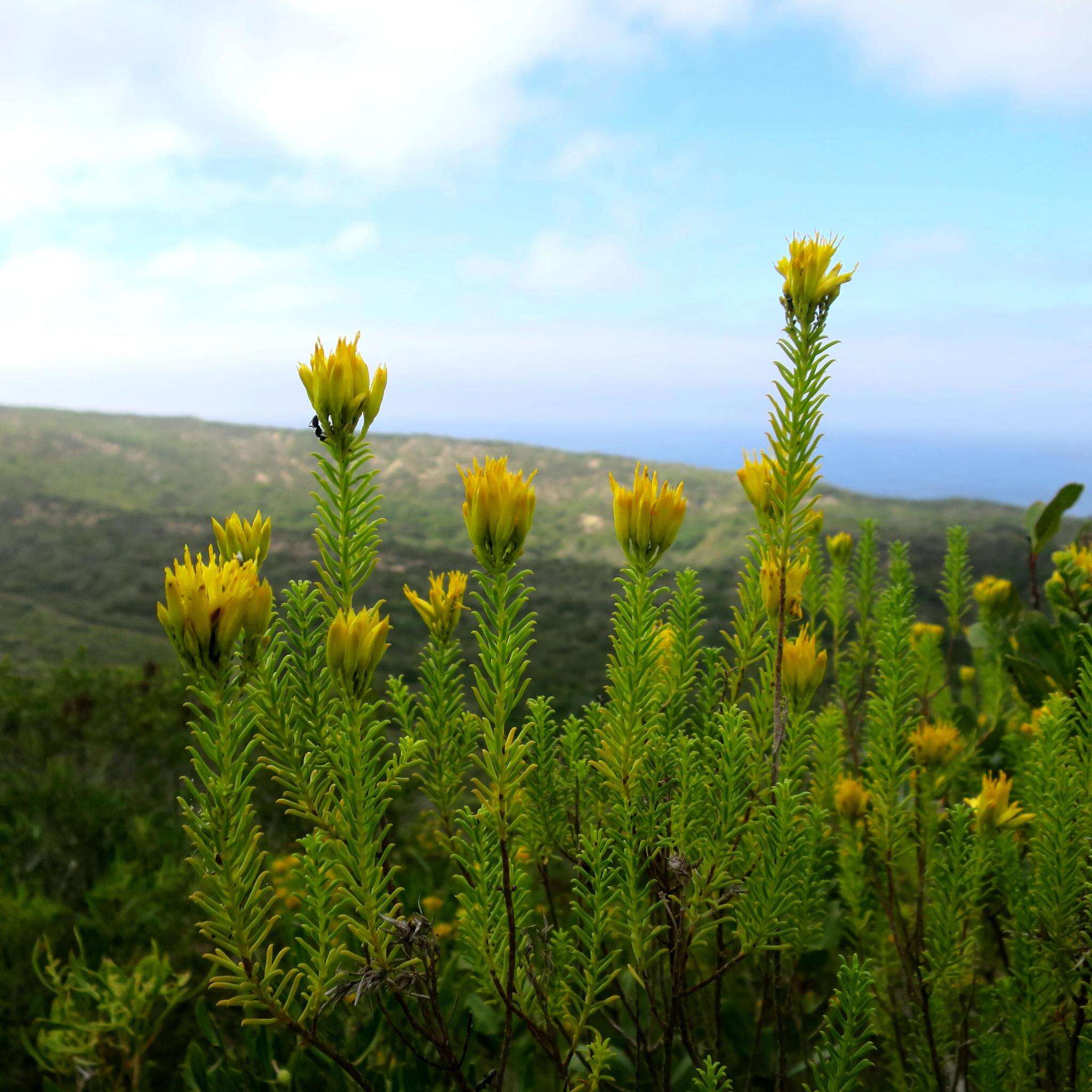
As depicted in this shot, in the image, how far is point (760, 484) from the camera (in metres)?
1.27

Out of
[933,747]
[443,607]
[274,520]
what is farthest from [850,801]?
[274,520]

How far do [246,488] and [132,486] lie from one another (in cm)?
1144

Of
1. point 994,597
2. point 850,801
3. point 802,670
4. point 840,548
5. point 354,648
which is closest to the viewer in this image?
point 354,648

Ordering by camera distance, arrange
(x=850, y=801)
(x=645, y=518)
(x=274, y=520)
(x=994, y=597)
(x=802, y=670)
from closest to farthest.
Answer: (x=645, y=518)
(x=802, y=670)
(x=850, y=801)
(x=994, y=597)
(x=274, y=520)

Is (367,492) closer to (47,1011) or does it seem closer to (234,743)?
(234,743)

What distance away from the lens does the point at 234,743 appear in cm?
85

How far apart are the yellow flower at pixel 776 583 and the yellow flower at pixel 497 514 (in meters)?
0.53

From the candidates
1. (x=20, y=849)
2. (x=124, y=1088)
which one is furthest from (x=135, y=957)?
(x=20, y=849)

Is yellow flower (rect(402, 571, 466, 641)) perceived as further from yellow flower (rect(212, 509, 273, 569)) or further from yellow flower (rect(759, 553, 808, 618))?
yellow flower (rect(759, 553, 808, 618))

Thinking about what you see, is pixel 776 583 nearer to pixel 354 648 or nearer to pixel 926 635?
pixel 354 648

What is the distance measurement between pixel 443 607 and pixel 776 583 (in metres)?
0.56

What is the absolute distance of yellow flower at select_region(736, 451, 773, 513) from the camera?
1254 mm

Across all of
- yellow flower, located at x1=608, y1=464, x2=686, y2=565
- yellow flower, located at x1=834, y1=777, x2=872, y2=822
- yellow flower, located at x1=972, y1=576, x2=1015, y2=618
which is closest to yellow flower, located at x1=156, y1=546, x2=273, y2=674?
yellow flower, located at x1=608, y1=464, x2=686, y2=565

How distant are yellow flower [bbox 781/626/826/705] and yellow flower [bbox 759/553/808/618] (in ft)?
0.19
